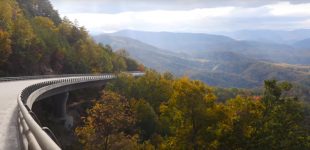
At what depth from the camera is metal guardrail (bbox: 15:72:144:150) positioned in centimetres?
815

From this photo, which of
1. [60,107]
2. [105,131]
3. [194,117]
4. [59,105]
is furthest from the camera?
[60,107]

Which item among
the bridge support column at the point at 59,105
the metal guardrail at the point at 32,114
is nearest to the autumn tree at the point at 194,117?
the metal guardrail at the point at 32,114

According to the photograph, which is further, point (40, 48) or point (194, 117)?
point (40, 48)

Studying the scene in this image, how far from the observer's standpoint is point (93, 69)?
128250 millimetres

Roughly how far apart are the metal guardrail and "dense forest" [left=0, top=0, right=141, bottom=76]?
16177 mm

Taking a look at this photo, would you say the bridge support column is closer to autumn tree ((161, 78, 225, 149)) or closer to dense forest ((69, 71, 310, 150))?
dense forest ((69, 71, 310, 150))

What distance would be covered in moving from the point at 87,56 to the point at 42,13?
175ft

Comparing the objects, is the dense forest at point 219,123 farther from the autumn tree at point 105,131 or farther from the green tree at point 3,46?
the green tree at point 3,46

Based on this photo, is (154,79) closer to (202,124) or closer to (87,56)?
(87,56)

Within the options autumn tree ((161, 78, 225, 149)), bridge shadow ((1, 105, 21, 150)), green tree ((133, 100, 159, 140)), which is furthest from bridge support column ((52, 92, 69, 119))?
bridge shadow ((1, 105, 21, 150))

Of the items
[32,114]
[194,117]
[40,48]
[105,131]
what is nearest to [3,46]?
[40,48]

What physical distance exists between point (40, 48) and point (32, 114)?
8680cm

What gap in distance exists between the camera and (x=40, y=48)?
99438mm

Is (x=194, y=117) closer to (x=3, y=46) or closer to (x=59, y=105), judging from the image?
(x=59, y=105)
